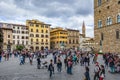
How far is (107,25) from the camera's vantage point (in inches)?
1695

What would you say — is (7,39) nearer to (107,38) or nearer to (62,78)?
(107,38)

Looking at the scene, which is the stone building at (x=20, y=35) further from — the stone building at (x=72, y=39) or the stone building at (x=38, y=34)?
the stone building at (x=72, y=39)

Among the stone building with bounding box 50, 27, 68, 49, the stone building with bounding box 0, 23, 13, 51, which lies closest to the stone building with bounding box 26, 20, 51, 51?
the stone building with bounding box 50, 27, 68, 49

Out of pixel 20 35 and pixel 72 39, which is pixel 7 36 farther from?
pixel 72 39

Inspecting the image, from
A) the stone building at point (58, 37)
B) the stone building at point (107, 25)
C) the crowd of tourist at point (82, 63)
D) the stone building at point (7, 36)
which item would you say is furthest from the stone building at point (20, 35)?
the crowd of tourist at point (82, 63)

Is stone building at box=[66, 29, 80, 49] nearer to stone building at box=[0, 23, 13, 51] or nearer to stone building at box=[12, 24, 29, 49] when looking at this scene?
stone building at box=[12, 24, 29, 49]

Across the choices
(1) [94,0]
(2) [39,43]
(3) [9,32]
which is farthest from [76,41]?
(1) [94,0]

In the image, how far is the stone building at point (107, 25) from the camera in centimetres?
3974

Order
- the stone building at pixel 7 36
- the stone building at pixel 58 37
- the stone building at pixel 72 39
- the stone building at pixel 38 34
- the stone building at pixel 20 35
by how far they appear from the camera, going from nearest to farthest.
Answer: the stone building at pixel 7 36 < the stone building at pixel 20 35 < the stone building at pixel 38 34 < the stone building at pixel 58 37 < the stone building at pixel 72 39

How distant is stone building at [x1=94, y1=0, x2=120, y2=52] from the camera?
3974 cm

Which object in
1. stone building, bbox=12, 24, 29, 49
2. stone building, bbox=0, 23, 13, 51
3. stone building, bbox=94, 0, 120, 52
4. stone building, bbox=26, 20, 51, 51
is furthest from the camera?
stone building, bbox=26, 20, 51, 51

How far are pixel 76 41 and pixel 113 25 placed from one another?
51.5 meters

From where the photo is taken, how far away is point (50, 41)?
91250 millimetres

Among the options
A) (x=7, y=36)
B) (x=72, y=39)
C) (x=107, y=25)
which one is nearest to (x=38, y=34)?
(x=7, y=36)
